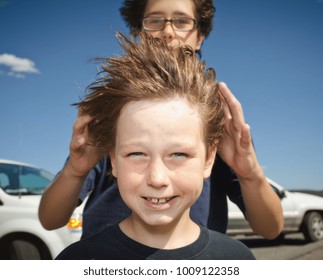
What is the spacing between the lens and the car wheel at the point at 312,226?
19.7 ft

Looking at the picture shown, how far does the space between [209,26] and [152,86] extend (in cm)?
62

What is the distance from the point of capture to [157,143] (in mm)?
976

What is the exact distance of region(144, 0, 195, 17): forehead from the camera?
1379mm

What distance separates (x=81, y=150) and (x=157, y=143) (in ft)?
0.96

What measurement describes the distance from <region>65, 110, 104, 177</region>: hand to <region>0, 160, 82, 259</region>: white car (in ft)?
7.70

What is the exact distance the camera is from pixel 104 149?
115 centimetres

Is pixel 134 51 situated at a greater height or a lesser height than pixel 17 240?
greater

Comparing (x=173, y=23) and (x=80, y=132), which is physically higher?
(x=173, y=23)

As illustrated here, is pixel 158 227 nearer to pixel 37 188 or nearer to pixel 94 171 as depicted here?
pixel 94 171

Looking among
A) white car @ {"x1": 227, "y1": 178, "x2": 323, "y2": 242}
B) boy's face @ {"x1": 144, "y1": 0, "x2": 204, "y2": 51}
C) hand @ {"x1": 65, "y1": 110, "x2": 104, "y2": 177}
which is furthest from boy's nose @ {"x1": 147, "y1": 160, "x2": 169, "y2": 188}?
white car @ {"x1": 227, "y1": 178, "x2": 323, "y2": 242}

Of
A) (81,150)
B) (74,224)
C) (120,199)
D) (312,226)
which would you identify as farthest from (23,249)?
(312,226)

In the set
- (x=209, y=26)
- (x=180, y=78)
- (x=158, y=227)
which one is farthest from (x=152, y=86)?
(x=209, y=26)

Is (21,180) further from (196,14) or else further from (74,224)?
(196,14)
